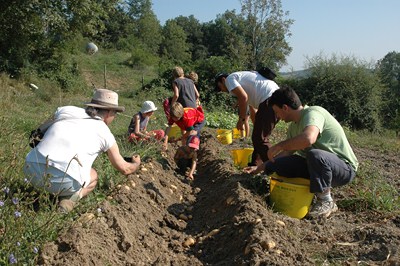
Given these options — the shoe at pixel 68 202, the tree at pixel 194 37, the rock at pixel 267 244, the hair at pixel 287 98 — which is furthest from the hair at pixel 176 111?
the tree at pixel 194 37

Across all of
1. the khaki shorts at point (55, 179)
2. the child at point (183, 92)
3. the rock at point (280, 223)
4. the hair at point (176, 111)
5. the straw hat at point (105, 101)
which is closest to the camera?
the khaki shorts at point (55, 179)

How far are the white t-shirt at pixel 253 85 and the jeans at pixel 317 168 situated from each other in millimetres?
1715

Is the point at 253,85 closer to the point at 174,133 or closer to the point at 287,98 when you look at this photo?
the point at 287,98

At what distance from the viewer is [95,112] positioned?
4273mm

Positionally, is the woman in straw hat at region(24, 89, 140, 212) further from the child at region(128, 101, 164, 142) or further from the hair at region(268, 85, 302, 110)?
the child at region(128, 101, 164, 142)

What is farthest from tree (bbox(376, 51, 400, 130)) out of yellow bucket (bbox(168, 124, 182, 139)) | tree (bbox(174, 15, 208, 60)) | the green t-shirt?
tree (bbox(174, 15, 208, 60))

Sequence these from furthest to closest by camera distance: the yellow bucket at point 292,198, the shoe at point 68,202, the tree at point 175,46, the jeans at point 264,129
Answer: the tree at point 175,46 < the jeans at point 264,129 < the yellow bucket at point 292,198 < the shoe at point 68,202

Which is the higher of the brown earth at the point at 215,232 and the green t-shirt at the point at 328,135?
the green t-shirt at the point at 328,135

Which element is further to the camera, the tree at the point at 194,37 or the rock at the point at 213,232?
the tree at the point at 194,37

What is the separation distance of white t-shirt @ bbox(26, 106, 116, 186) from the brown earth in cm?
45

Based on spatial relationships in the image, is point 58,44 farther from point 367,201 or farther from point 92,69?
point 367,201

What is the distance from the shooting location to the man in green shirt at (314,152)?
14.5ft

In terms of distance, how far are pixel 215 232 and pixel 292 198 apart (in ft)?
2.90

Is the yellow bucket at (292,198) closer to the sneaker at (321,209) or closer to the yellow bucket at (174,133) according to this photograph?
the sneaker at (321,209)
